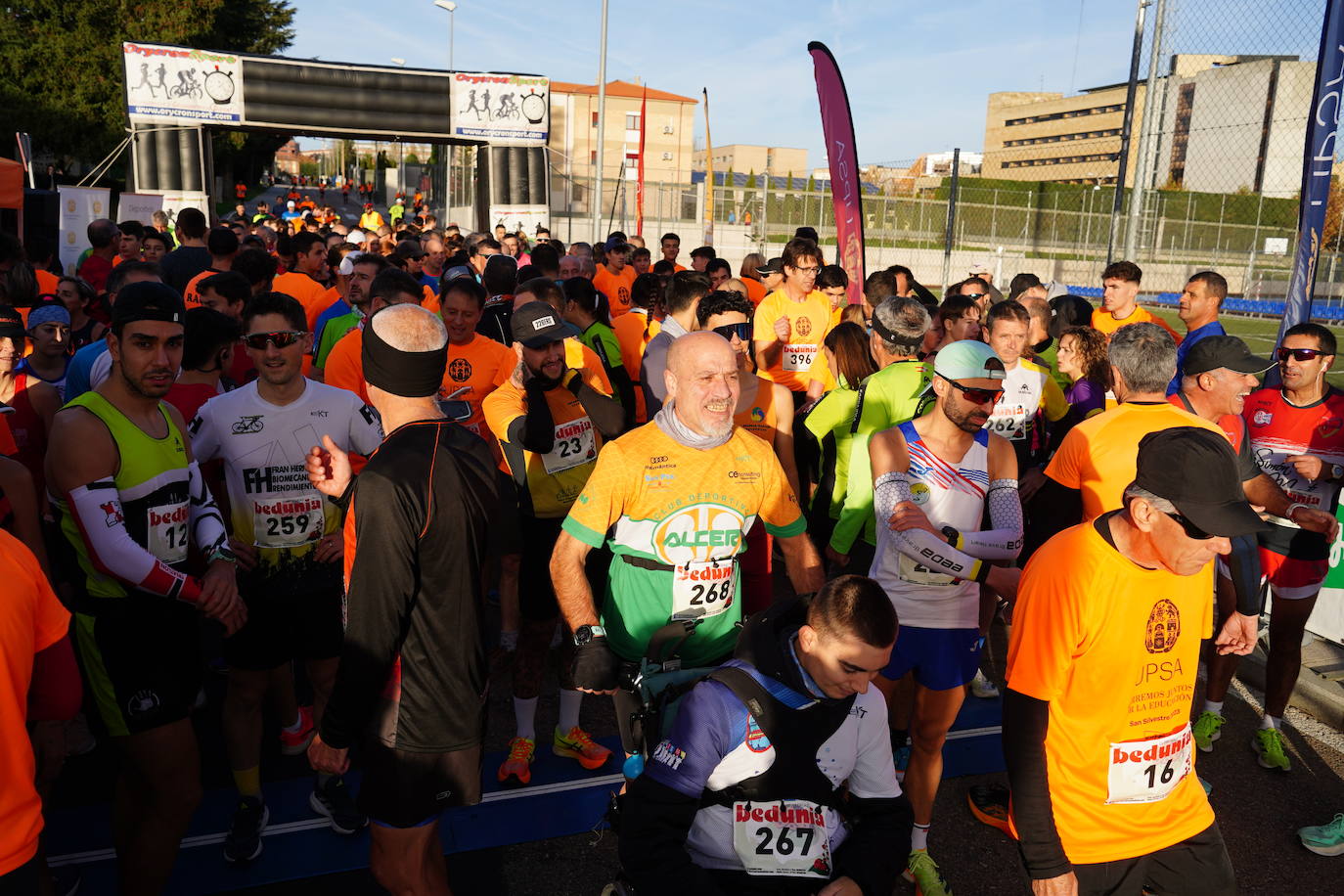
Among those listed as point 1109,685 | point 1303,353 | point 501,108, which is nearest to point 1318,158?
point 1303,353

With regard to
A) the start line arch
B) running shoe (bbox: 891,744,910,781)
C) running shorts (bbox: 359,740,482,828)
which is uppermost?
the start line arch

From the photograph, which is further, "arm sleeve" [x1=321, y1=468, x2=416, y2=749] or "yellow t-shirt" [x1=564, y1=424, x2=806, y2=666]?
"yellow t-shirt" [x1=564, y1=424, x2=806, y2=666]

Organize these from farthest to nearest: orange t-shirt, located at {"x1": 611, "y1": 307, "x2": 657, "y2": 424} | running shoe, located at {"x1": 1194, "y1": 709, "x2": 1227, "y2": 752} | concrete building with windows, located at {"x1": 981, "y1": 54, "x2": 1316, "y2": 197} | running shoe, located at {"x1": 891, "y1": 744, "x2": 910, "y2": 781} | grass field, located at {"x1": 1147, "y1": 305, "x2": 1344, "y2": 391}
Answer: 1. grass field, located at {"x1": 1147, "y1": 305, "x2": 1344, "y2": 391}
2. concrete building with windows, located at {"x1": 981, "y1": 54, "x2": 1316, "y2": 197}
3. orange t-shirt, located at {"x1": 611, "y1": 307, "x2": 657, "y2": 424}
4. running shoe, located at {"x1": 1194, "y1": 709, "x2": 1227, "y2": 752}
5. running shoe, located at {"x1": 891, "y1": 744, "x2": 910, "y2": 781}

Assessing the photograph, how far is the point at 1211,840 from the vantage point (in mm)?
2740

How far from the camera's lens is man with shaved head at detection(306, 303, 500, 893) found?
2.62m

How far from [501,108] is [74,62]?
21.1m

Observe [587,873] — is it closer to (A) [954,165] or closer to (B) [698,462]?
(B) [698,462]

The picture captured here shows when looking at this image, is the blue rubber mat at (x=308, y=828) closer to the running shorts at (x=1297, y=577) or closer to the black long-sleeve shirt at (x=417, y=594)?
the black long-sleeve shirt at (x=417, y=594)

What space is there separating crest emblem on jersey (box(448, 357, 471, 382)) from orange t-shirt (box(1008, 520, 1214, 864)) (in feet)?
11.7

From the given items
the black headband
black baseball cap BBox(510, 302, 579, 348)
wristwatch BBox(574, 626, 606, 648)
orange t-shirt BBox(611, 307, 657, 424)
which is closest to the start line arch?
orange t-shirt BBox(611, 307, 657, 424)

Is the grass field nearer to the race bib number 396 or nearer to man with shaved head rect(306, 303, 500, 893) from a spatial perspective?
the race bib number 396

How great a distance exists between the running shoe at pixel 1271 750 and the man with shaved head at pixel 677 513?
3.32 m

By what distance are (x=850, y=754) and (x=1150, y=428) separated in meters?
2.27

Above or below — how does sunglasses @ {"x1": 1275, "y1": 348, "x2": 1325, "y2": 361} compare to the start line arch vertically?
below
